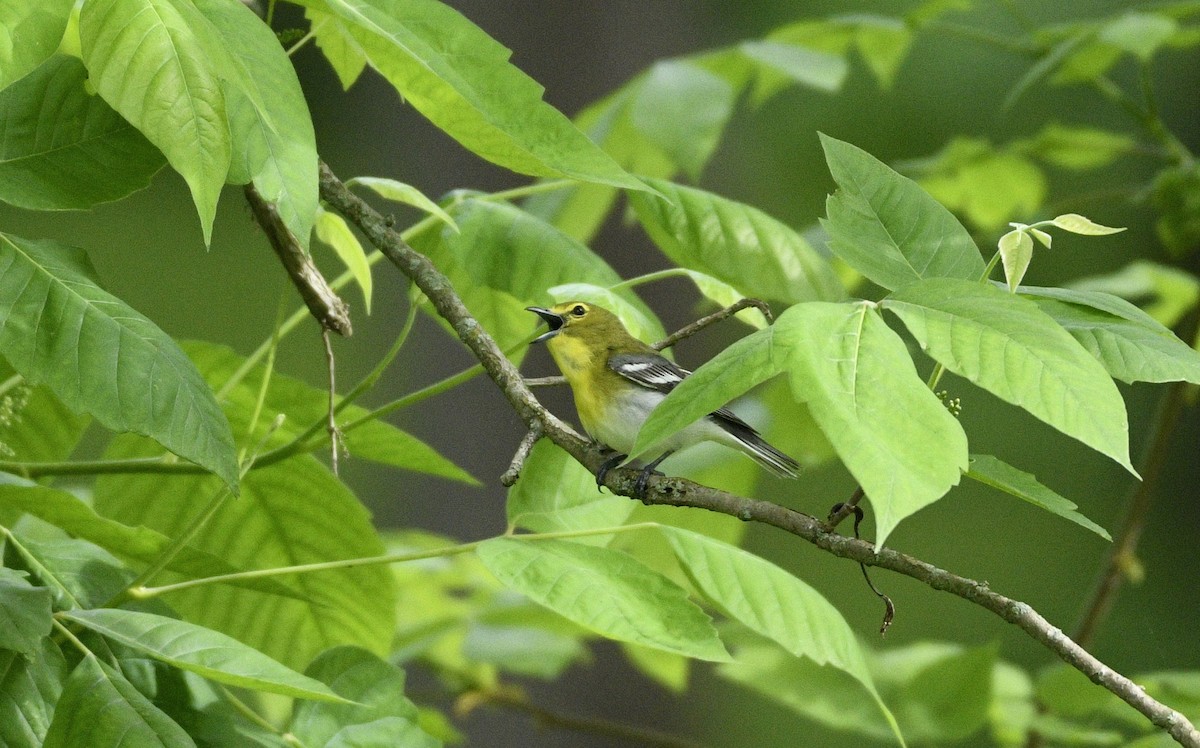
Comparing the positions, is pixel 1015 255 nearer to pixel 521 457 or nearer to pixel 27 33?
pixel 521 457

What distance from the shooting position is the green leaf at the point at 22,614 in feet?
1.88

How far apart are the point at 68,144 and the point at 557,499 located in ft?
1.21

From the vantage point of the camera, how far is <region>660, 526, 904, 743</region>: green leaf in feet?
2.22

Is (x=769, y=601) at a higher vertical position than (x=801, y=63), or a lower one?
lower

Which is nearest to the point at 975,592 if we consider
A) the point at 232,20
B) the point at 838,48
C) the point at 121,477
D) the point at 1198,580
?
the point at 232,20

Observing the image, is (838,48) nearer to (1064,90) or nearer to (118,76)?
(118,76)

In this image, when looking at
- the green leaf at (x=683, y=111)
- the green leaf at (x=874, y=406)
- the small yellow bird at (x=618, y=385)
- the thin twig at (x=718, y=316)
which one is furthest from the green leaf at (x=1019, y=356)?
the green leaf at (x=683, y=111)

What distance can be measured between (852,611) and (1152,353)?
11.6ft

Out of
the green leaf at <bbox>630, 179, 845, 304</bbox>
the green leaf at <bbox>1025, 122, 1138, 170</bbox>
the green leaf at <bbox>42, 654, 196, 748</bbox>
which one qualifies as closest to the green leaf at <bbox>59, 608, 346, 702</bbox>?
the green leaf at <bbox>42, 654, 196, 748</bbox>

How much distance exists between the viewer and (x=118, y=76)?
55 cm

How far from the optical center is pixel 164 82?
21.5 inches

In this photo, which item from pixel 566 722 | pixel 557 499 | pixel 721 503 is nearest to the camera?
pixel 721 503

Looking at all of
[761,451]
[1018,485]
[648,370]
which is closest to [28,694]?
[1018,485]

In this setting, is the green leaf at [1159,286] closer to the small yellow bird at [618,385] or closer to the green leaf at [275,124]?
the small yellow bird at [618,385]
